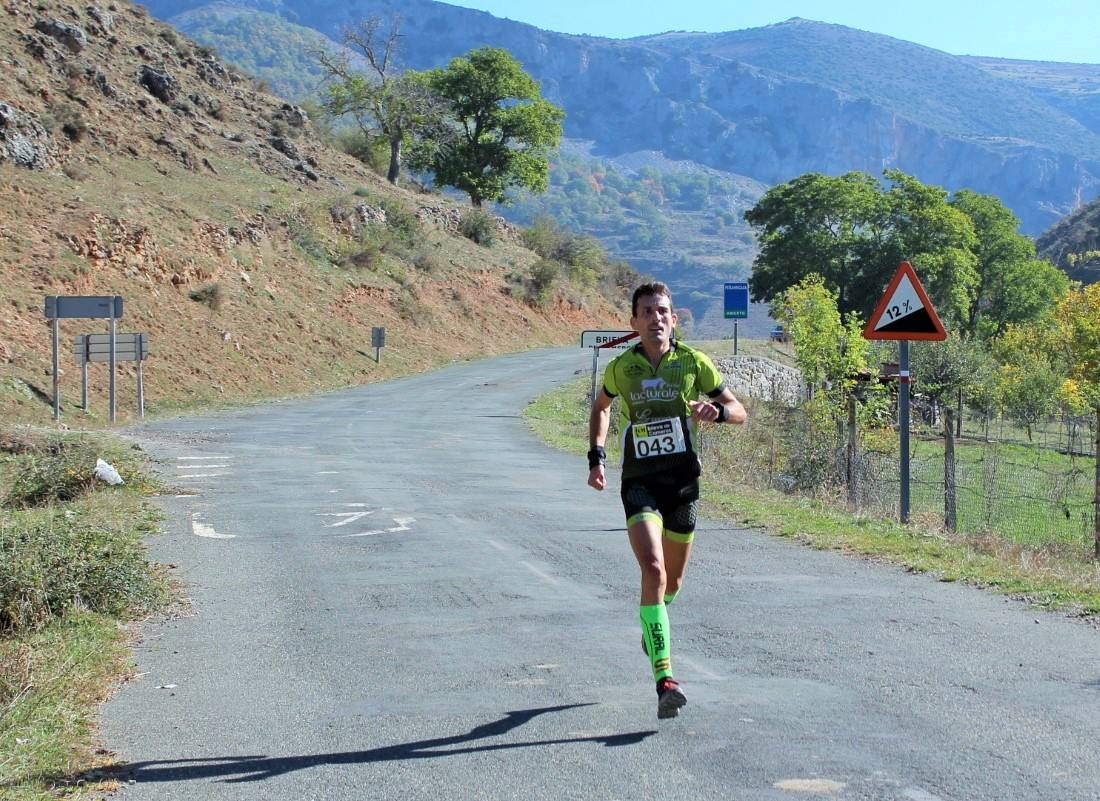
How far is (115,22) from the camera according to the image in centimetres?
5591

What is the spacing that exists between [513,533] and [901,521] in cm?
436

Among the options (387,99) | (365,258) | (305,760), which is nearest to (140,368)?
(365,258)

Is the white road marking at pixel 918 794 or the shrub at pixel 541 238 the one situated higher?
the shrub at pixel 541 238

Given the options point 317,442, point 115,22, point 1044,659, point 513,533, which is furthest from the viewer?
point 115,22

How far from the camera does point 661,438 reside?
6.30 m

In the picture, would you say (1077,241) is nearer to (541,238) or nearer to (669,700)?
(541,238)

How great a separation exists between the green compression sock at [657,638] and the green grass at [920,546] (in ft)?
12.9

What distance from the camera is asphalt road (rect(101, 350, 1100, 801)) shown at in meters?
5.11

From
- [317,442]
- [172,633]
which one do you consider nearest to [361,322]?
[317,442]

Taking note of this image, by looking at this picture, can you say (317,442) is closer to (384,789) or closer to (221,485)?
(221,485)

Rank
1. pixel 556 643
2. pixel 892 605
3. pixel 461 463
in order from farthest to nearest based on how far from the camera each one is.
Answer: pixel 461 463
pixel 892 605
pixel 556 643

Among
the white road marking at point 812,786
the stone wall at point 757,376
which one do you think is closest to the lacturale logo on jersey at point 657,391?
the white road marking at point 812,786

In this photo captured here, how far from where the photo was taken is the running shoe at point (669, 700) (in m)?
5.61

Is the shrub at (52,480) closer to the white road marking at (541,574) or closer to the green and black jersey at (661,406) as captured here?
the white road marking at (541,574)
